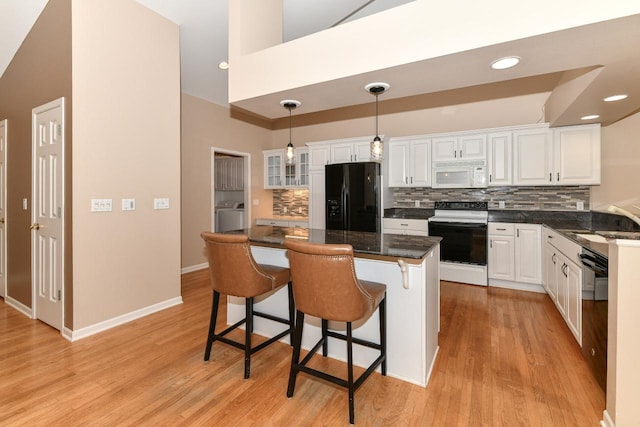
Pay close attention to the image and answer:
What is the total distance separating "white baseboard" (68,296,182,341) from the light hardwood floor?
84 mm

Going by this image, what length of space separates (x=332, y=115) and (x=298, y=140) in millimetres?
887

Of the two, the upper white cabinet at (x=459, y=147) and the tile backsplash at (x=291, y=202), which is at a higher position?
the upper white cabinet at (x=459, y=147)

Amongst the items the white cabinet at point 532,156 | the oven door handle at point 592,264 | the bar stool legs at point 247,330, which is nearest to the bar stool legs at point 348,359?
the bar stool legs at point 247,330

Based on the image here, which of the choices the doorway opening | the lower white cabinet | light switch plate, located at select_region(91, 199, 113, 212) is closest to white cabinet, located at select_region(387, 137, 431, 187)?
the lower white cabinet

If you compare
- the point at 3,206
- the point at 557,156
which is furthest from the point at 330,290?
the point at 3,206

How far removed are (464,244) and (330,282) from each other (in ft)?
10.3

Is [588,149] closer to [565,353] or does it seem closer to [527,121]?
[527,121]

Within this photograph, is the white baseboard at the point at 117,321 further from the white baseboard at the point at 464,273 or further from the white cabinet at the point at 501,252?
the white cabinet at the point at 501,252

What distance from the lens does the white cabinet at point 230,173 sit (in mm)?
6467

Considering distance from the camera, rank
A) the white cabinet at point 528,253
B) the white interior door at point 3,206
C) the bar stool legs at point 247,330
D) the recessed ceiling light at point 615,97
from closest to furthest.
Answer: the bar stool legs at point 247,330 < the recessed ceiling light at point 615,97 < the white interior door at point 3,206 < the white cabinet at point 528,253

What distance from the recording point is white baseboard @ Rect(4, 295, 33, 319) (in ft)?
10.6

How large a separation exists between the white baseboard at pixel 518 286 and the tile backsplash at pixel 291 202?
11.4ft

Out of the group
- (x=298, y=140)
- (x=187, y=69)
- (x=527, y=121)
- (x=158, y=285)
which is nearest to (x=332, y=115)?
(x=298, y=140)

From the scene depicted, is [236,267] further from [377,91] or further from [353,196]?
[353,196]
